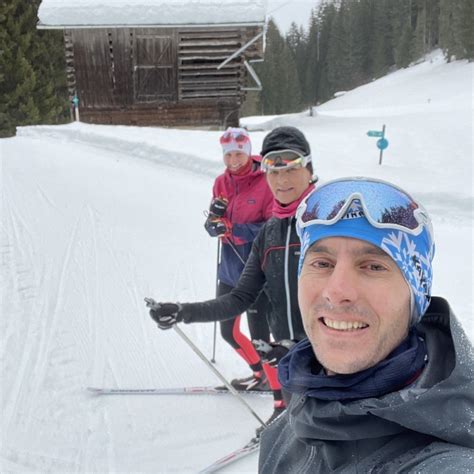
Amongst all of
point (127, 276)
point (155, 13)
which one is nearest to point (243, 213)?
point (127, 276)

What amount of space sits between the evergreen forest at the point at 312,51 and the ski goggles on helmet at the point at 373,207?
85.3ft

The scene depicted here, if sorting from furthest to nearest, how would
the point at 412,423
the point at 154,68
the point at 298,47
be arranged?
the point at 298,47, the point at 154,68, the point at 412,423

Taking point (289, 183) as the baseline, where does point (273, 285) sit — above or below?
below

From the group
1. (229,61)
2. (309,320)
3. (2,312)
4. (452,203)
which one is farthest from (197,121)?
(309,320)

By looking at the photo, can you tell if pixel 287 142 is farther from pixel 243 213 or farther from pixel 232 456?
pixel 232 456

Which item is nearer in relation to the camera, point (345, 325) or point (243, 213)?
point (345, 325)

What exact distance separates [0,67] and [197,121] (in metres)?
12.4

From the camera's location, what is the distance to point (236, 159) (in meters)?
3.85

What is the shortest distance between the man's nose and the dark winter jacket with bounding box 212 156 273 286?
7.72 feet

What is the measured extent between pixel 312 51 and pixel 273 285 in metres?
73.7

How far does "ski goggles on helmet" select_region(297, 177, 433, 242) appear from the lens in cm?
135

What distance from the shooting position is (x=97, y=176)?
11531 millimetres

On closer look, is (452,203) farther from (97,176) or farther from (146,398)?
(97,176)

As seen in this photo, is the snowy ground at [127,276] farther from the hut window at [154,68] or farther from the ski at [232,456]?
the hut window at [154,68]
